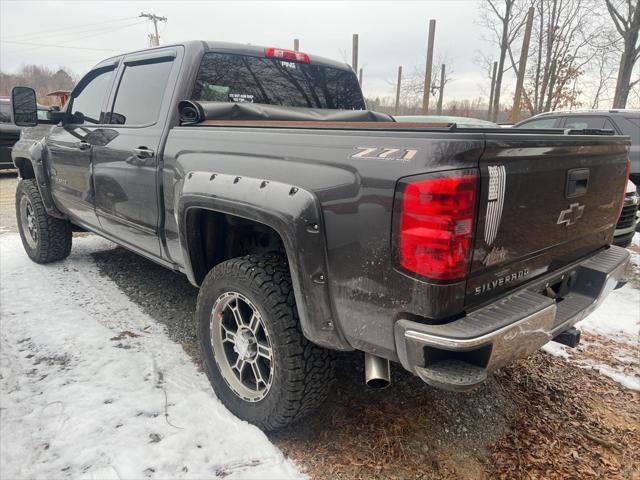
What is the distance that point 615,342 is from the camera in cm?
350

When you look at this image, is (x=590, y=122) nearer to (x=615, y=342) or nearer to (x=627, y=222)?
(x=627, y=222)

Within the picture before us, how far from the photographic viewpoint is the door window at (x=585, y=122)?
7047 mm

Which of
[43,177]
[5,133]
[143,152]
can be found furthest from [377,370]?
[5,133]

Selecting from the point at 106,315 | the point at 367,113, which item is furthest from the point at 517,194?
the point at 106,315

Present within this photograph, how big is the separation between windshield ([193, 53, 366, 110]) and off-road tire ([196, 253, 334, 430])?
1.34m

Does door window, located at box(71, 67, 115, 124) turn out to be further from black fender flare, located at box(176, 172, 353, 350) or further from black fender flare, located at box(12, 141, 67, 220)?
black fender flare, located at box(176, 172, 353, 350)

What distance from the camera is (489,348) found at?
1.56m

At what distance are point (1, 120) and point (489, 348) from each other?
37.9ft

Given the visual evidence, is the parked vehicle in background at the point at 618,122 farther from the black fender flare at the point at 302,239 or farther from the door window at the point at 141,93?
the black fender flare at the point at 302,239

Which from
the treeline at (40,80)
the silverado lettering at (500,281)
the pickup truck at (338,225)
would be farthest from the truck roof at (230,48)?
the treeline at (40,80)

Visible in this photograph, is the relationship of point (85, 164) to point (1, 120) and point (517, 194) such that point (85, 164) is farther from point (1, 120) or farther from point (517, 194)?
point (1, 120)

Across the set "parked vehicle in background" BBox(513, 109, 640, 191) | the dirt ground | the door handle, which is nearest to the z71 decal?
the dirt ground

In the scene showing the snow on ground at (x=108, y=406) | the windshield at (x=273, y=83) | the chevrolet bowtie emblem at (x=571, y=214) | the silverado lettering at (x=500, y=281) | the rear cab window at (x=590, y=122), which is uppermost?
the windshield at (x=273, y=83)

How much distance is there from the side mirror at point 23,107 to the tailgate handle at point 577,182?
4093 mm
